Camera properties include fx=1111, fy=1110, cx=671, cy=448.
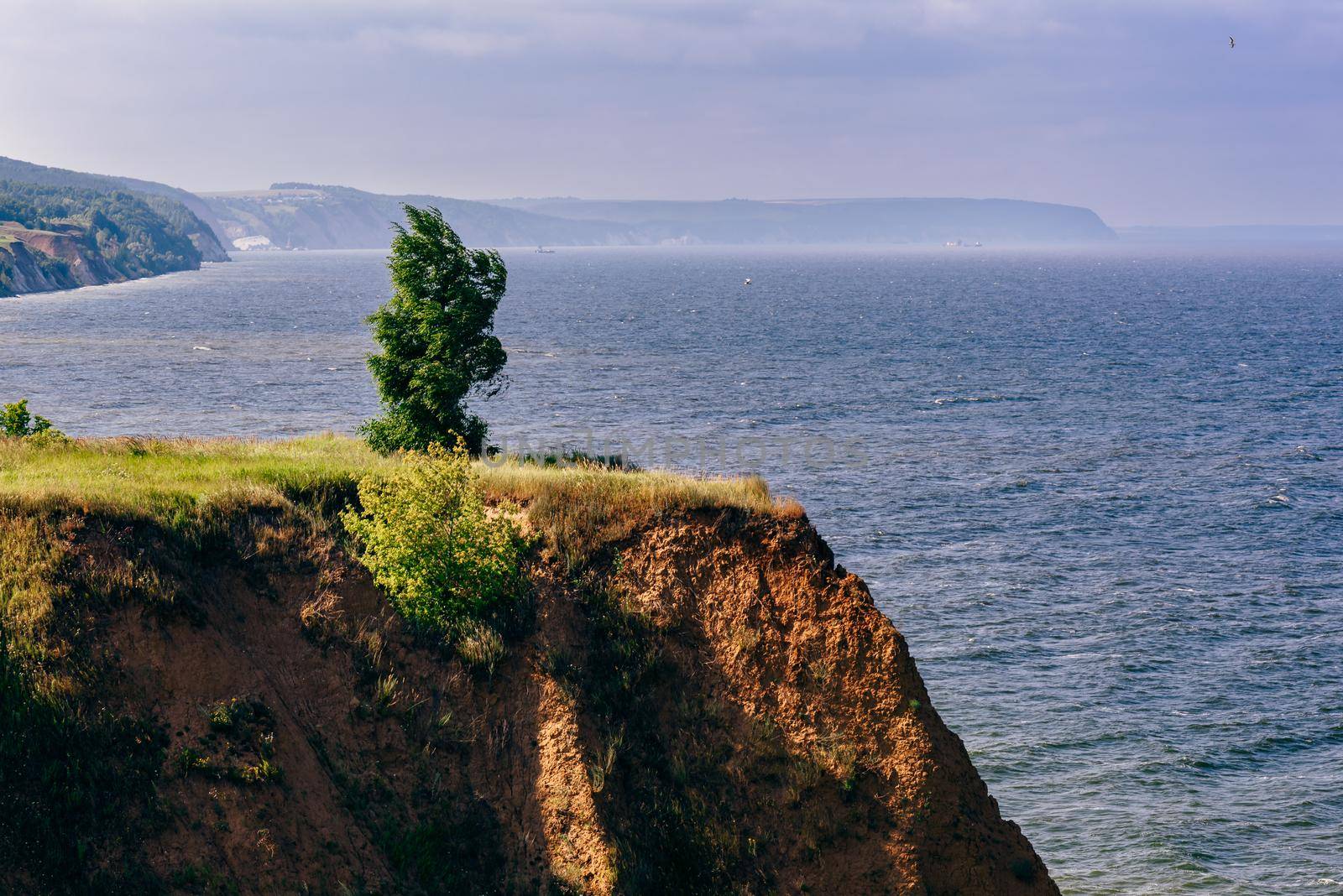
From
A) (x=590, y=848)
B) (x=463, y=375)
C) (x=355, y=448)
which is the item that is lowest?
(x=590, y=848)

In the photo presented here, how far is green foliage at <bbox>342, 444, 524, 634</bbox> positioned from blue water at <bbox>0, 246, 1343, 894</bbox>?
60.6ft

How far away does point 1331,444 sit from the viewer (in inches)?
3319

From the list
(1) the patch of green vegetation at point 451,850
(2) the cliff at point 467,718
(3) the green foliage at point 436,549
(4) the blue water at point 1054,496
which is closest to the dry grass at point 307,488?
(2) the cliff at point 467,718

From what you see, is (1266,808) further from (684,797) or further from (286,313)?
(286,313)

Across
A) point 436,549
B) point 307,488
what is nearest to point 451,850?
point 436,549

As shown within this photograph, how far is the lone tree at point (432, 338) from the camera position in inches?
1660

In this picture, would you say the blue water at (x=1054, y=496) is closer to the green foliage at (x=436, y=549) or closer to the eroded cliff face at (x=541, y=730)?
the eroded cliff face at (x=541, y=730)

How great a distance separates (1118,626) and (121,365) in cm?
11397

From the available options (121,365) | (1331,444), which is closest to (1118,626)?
(1331,444)

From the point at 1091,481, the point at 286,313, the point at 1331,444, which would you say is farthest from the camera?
the point at 286,313

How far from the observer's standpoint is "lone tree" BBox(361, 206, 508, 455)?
4216 cm

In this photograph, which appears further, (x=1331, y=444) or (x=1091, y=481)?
(x=1331, y=444)

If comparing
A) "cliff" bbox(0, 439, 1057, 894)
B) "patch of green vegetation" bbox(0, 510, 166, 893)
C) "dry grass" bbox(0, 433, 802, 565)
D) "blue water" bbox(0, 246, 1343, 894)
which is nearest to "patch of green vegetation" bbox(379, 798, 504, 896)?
"cliff" bbox(0, 439, 1057, 894)

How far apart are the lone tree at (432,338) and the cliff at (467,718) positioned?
11.8 meters
